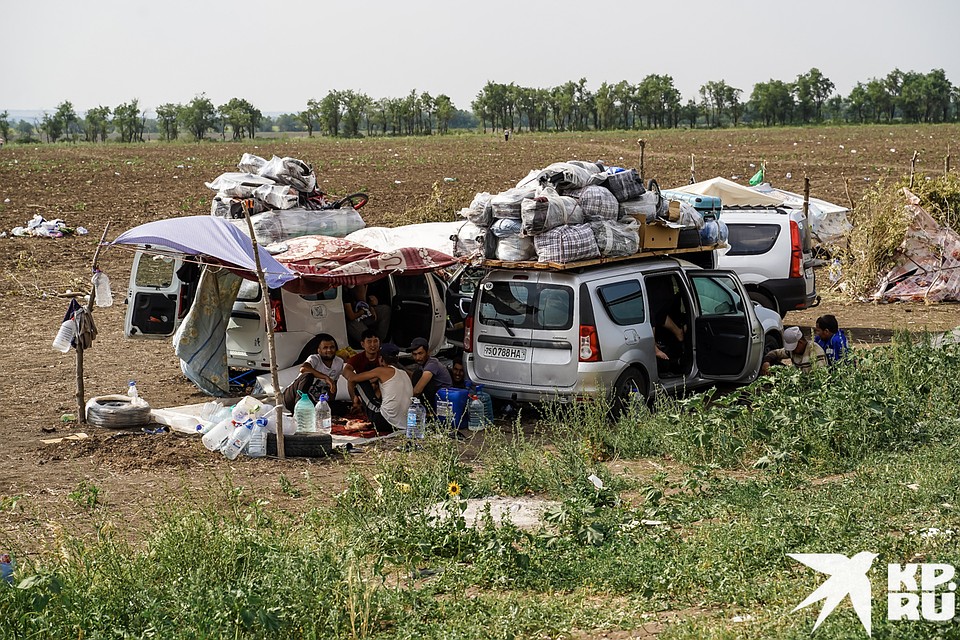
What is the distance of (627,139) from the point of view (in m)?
76.2

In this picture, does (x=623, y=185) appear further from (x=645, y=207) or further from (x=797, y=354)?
(x=797, y=354)

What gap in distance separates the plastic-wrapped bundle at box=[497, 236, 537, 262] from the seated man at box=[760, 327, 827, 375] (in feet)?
9.88

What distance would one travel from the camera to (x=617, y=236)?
10.9 m

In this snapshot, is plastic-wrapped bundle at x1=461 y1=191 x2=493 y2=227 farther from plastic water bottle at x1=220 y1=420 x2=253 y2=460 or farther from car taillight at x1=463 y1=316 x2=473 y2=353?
plastic water bottle at x1=220 y1=420 x2=253 y2=460

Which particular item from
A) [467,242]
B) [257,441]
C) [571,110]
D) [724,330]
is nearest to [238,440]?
[257,441]

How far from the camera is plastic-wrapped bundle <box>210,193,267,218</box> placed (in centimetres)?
1283

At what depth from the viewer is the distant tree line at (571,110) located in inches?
4803

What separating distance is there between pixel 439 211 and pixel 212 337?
1250cm

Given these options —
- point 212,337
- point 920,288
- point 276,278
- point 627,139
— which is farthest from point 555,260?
point 627,139

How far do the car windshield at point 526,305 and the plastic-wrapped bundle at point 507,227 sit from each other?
0.52 metres

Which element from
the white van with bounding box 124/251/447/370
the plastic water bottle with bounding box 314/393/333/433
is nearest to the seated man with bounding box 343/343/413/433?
the plastic water bottle with bounding box 314/393/333/433

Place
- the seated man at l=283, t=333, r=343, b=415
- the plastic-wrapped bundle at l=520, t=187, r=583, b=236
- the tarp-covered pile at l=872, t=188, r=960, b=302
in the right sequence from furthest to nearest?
1. the tarp-covered pile at l=872, t=188, r=960, b=302
2. the seated man at l=283, t=333, r=343, b=415
3. the plastic-wrapped bundle at l=520, t=187, r=583, b=236

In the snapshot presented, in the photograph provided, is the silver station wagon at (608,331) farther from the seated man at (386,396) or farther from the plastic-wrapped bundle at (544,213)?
the seated man at (386,396)

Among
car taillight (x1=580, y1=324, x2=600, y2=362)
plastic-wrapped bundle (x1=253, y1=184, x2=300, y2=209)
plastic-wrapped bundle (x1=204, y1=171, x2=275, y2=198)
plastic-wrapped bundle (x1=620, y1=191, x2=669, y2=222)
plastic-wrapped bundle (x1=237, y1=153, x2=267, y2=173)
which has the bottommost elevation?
car taillight (x1=580, y1=324, x2=600, y2=362)
